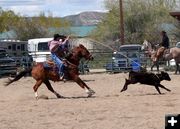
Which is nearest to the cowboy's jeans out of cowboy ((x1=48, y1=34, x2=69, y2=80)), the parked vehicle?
cowboy ((x1=48, y1=34, x2=69, y2=80))

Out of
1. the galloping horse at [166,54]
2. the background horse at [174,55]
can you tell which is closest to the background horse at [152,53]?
the galloping horse at [166,54]

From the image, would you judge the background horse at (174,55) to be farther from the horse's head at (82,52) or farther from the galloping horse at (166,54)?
the horse's head at (82,52)

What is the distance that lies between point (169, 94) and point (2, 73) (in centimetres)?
1457

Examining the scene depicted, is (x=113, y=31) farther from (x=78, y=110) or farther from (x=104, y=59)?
(x=78, y=110)

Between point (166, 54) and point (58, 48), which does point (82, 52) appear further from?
point (166, 54)

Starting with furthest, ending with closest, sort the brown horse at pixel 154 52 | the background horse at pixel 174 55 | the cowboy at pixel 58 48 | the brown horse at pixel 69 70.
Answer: the brown horse at pixel 154 52 < the background horse at pixel 174 55 < the brown horse at pixel 69 70 < the cowboy at pixel 58 48

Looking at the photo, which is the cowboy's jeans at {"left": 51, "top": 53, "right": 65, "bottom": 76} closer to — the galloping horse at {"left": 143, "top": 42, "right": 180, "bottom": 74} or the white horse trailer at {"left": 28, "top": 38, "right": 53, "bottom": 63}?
the galloping horse at {"left": 143, "top": 42, "right": 180, "bottom": 74}

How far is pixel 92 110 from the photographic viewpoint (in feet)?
41.8

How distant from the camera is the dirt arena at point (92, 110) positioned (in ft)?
34.4

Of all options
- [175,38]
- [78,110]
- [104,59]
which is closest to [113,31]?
[175,38]

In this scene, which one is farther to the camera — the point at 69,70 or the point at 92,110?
the point at 69,70

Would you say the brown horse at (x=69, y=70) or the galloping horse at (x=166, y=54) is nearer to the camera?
the brown horse at (x=69, y=70)

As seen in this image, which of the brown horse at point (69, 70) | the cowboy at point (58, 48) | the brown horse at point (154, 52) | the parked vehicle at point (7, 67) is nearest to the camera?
the cowboy at point (58, 48)

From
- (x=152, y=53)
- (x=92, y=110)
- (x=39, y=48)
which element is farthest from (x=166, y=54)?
(x=92, y=110)
